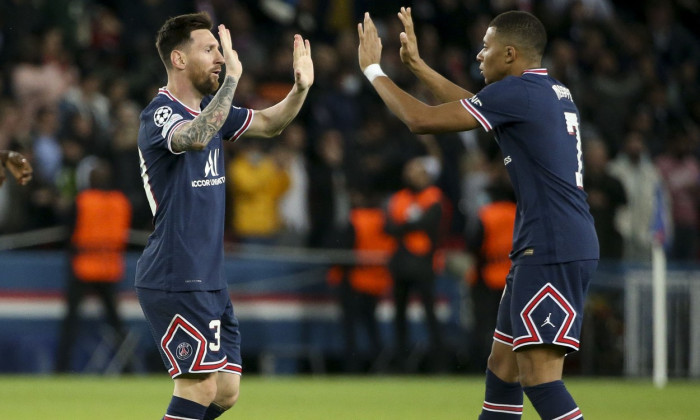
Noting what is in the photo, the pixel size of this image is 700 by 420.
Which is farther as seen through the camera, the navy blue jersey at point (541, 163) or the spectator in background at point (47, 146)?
the spectator in background at point (47, 146)

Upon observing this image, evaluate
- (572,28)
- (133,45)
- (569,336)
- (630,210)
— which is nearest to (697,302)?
(630,210)

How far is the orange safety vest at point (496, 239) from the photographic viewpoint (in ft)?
47.6

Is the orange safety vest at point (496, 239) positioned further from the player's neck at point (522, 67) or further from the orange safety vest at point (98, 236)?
the player's neck at point (522, 67)

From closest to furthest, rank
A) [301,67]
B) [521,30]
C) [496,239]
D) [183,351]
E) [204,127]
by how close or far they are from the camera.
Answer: [204,127] → [183,351] → [521,30] → [301,67] → [496,239]

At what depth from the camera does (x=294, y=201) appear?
51.0ft

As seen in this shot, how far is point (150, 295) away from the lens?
243 inches

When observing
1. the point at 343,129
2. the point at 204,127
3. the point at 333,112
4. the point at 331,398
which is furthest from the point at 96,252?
the point at 204,127

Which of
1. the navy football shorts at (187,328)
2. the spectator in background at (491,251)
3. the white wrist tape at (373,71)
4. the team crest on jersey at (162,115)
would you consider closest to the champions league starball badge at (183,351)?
the navy football shorts at (187,328)

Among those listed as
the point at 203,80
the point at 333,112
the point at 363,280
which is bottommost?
the point at 363,280

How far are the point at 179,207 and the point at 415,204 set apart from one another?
8.64 meters

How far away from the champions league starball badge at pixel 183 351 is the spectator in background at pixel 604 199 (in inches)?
403

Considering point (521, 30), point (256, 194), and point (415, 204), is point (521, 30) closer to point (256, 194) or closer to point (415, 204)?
point (415, 204)

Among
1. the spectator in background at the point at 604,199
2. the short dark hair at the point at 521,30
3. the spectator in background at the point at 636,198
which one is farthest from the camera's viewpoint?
the spectator in background at the point at 636,198

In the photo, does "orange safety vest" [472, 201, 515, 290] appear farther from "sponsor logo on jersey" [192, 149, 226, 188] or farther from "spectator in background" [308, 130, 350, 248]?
"sponsor logo on jersey" [192, 149, 226, 188]
